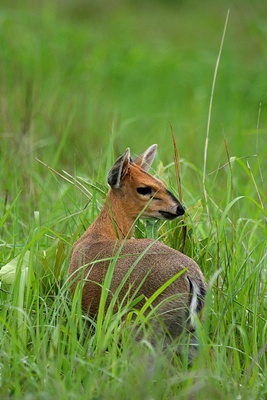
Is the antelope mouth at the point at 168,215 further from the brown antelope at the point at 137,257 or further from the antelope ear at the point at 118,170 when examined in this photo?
the antelope ear at the point at 118,170

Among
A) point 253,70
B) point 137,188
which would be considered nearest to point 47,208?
point 137,188

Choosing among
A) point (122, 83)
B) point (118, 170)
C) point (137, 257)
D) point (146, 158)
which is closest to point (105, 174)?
point (146, 158)

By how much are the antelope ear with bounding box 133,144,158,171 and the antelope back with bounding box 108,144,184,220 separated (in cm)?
14

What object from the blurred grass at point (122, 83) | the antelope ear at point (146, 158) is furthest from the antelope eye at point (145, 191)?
the blurred grass at point (122, 83)

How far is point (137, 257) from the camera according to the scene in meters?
3.67

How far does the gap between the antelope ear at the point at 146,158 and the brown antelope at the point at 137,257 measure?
0.13m

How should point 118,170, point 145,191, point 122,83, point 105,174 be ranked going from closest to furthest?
point 118,170 → point 145,191 → point 105,174 → point 122,83

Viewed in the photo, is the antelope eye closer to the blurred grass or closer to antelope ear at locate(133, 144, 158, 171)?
antelope ear at locate(133, 144, 158, 171)

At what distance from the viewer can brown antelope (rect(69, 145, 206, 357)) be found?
3.58 metres

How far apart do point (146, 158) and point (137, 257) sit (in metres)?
0.84

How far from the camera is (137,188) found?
4125 millimetres

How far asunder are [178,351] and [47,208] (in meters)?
1.75

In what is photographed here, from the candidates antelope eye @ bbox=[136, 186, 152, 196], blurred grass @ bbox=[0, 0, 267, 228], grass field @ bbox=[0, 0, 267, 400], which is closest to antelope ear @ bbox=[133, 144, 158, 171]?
grass field @ bbox=[0, 0, 267, 400]

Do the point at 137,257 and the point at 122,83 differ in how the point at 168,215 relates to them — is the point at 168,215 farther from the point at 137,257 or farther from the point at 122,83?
the point at 122,83
